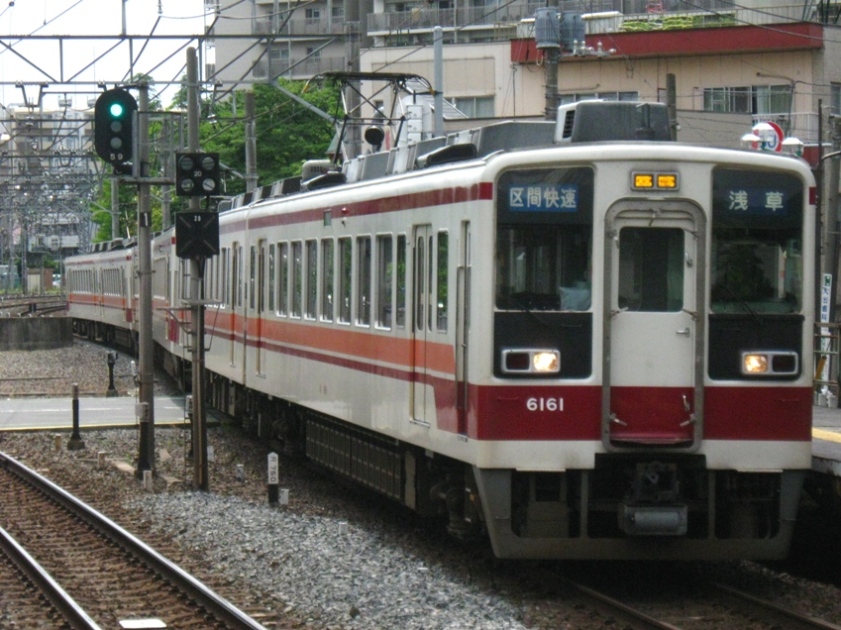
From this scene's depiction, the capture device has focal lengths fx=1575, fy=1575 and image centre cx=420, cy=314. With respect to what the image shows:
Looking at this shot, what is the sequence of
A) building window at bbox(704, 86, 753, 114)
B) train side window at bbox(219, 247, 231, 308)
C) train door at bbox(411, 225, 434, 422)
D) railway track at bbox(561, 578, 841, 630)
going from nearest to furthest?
railway track at bbox(561, 578, 841, 630), train door at bbox(411, 225, 434, 422), train side window at bbox(219, 247, 231, 308), building window at bbox(704, 86, 753, 114)

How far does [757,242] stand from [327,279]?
5.05m

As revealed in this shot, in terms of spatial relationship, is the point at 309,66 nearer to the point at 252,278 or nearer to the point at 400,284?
the point at 252,278

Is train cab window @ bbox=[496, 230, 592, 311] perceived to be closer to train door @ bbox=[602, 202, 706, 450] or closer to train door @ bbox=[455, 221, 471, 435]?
train door @ bbox=[602, 202, 706, 450]

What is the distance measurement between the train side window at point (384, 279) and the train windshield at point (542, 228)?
2.28 m

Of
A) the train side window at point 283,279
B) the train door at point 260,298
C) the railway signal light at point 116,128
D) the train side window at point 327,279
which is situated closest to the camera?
the train side window at point 327,279

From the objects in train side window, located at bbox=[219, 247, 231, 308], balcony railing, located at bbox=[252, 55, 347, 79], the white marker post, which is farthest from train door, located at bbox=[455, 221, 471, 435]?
balcony railing, located at bbox=[252, 55, 347, 79]

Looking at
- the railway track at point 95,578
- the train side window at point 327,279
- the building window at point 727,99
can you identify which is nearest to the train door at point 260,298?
the train side window at point 327,279

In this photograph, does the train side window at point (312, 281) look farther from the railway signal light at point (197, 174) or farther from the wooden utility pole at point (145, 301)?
the wooden utility pole at point (145, 301)

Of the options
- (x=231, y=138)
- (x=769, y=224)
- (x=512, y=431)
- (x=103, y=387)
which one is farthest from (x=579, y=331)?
(x=231, y=138)

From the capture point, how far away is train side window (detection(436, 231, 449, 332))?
1008 cm

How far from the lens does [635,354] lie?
926 centimetres

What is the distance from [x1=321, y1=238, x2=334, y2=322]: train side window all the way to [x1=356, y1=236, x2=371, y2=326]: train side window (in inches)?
37.3

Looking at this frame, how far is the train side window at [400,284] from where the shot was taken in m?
11.1

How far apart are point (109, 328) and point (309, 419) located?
32.1m
